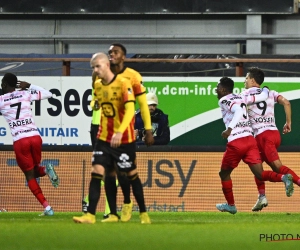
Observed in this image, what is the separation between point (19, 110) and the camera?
44.1 ft

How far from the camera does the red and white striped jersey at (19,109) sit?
13.4 m

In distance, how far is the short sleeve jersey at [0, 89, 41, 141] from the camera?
44.0ft

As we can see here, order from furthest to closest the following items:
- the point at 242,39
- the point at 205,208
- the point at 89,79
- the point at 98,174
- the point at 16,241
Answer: the point at 242,39 < the point at 89,79 < the point at 205,208 < the point at 98,174 < the point at 16,241

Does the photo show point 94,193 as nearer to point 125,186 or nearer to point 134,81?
point 125,186

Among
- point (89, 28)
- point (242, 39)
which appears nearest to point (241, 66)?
point (242, 39)

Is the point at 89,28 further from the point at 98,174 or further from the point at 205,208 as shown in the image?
the point at 98,174

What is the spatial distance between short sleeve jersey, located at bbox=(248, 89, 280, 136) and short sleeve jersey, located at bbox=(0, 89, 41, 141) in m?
3.18

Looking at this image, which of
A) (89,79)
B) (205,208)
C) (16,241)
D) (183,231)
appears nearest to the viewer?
(16,241)

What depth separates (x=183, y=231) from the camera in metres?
8.59

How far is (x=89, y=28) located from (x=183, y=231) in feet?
52.5

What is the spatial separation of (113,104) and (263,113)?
4.20 meters
